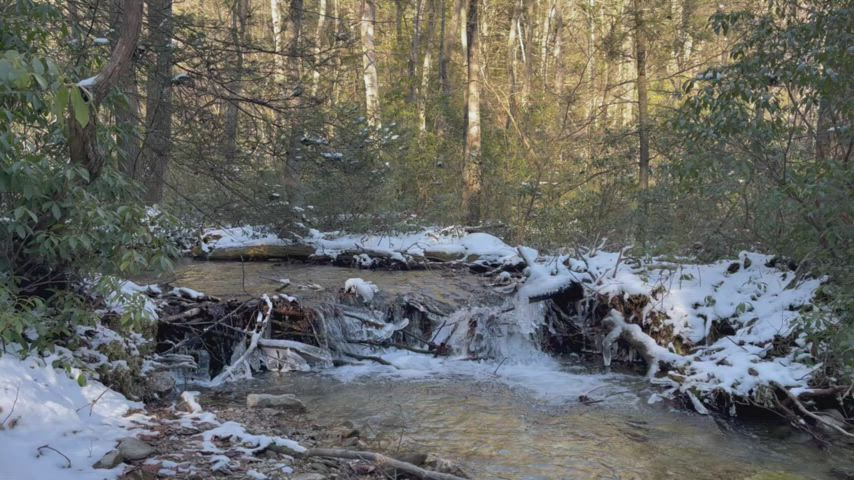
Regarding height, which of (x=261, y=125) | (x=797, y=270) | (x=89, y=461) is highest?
(x=261, y=125)

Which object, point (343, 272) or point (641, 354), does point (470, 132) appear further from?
point (641, 354)

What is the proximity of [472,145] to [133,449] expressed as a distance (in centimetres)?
1276

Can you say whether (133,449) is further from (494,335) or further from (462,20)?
(462,20)

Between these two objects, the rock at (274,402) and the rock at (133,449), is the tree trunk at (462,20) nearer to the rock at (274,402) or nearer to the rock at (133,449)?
the rock at (274,402)

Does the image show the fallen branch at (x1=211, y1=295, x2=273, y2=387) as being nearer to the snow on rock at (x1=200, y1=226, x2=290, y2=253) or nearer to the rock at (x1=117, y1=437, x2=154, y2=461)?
the rock at (x1=117, y1=437, x2=154, y2=461)

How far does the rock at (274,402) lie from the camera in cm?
606

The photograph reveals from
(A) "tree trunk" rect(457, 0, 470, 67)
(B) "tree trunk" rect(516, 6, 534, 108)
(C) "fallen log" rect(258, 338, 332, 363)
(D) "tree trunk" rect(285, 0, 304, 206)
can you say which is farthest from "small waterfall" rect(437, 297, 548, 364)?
(B) "tree trunk" rect(516, 6, 534, 108)

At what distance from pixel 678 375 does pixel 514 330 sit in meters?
2.63

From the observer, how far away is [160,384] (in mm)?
6156

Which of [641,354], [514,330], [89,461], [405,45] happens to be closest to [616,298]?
[641,354]

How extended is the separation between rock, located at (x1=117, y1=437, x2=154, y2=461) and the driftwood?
3.55 ft

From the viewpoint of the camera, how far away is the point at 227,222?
8.59 metres

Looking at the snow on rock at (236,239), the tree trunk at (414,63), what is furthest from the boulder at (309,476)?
the tree trunk at (414,63)

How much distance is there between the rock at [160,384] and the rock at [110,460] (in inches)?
80.1
